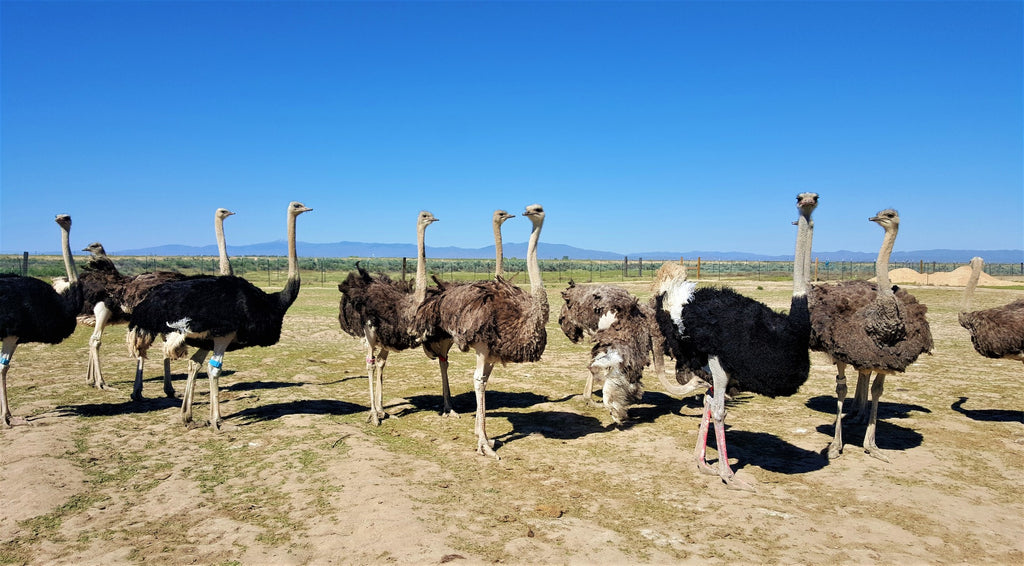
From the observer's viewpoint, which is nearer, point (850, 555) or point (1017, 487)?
point (850, 555)

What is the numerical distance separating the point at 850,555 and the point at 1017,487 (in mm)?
2671

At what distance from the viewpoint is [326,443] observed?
6.35 m

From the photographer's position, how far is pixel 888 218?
19.1ft

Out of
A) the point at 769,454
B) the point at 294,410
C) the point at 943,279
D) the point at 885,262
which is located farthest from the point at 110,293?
the point at 943,279

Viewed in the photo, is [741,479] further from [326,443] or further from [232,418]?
[232,418]

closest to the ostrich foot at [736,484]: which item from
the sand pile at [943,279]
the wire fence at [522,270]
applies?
the wire fence at [522,270]

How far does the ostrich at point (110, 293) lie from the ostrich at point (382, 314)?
2117 mm

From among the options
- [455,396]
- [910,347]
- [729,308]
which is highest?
[729,308]

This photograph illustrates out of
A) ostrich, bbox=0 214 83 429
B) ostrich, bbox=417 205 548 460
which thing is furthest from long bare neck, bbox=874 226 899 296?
ostrich, bbox=0 214 83 429

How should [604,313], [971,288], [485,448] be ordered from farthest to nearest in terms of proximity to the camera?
1. [971,288]
2. [604,313]
3. [485,448]

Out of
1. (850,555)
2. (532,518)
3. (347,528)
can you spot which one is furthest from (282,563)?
(850,555)

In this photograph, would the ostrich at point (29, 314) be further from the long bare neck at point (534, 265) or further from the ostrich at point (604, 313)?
the ostrich at point (604, 313)

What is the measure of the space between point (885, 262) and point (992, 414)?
152 inches

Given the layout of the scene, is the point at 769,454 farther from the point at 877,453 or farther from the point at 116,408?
the point at 116,408
